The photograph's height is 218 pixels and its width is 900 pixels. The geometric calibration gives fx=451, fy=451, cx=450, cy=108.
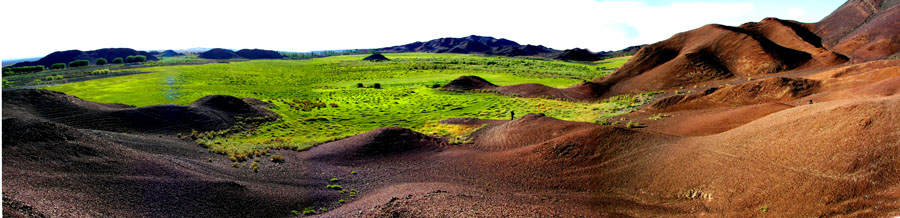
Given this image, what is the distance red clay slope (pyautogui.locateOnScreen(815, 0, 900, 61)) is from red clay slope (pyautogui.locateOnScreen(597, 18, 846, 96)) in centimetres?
238

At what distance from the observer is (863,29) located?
4703 cm

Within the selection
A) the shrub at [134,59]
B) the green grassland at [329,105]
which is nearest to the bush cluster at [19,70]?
the green grassland at [329,105]

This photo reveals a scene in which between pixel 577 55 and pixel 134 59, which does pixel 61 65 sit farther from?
pixel 577 55

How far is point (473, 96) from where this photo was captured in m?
47.8

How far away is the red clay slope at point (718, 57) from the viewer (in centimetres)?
4106

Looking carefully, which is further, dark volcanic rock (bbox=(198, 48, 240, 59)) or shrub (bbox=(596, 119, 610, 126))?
dark volcanic rock (bbox=(198, 48, 240, 59))

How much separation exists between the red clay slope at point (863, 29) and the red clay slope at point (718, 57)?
2.38 metres

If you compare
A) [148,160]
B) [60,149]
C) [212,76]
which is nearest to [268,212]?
[148,160]

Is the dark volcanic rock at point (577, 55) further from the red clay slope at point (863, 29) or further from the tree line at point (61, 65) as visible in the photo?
the tree line at point (61, 65)

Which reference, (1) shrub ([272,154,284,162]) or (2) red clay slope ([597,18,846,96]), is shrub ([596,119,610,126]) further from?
(1) shrub ([272,154,284,162])

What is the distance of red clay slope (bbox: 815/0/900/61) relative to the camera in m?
41.3

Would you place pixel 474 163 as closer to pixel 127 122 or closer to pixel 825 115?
pixel 825 115

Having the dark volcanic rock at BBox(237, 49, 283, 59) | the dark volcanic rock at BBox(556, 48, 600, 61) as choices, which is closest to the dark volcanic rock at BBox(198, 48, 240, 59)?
the dark volcanic rock at BBox(237, 49, 283, 59)

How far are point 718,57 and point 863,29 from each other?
654 inches
